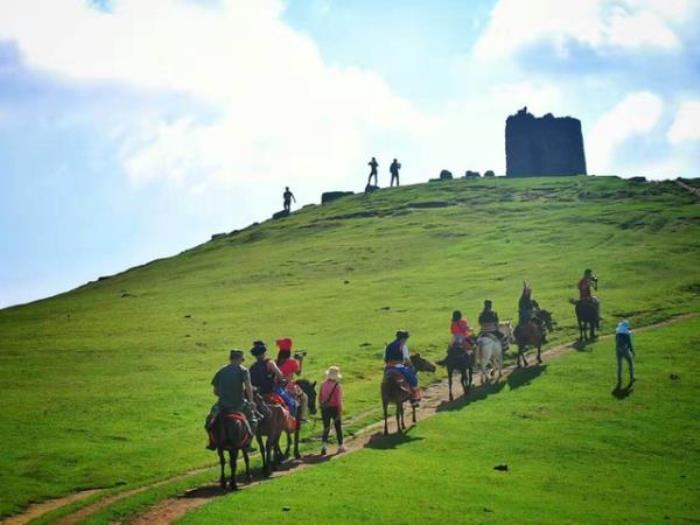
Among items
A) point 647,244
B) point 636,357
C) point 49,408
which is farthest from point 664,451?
point 647,244

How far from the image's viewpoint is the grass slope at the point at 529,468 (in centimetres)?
1873

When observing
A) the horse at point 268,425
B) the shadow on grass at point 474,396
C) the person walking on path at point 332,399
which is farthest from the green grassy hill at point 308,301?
the person walking on path at point 332,399

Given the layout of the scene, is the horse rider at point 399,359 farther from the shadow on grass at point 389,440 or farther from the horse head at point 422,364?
the horse head at point 422,364

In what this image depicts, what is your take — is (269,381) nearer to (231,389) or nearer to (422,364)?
(231,389)

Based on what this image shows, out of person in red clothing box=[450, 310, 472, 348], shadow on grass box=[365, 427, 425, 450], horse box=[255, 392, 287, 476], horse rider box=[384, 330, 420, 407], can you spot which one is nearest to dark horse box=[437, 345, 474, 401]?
person in red clothing box=[450, 310, 472, 348]

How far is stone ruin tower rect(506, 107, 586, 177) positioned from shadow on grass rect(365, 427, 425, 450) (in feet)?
415

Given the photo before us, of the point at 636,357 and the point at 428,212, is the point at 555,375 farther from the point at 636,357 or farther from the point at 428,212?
the point at 428,212

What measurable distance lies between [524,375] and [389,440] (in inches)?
409

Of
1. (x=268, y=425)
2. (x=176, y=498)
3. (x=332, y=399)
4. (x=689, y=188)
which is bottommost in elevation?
(x=176, y=498)

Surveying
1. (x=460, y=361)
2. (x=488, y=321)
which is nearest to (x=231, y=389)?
(x=460, y=361)

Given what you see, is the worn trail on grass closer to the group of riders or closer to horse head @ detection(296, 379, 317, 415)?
the group of riders

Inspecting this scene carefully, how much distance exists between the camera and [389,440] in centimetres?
2659

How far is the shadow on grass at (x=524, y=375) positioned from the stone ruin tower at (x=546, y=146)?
11618 cm

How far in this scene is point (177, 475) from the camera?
77.0 ft
